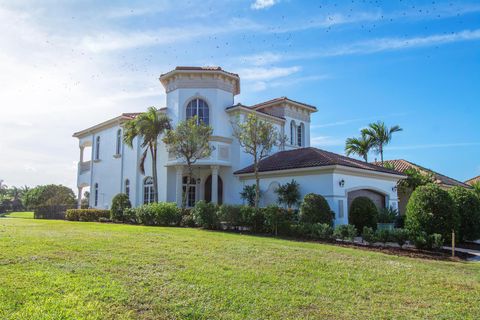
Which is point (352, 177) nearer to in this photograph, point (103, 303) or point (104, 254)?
point (104, 254)

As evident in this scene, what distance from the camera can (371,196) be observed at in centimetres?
2288

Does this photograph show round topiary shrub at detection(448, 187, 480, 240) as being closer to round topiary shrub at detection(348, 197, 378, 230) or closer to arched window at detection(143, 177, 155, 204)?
round topiary shrub at detection(348, 197, 378, 230)

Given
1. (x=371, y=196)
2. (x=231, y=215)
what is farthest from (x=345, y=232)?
(x=371, y=196)

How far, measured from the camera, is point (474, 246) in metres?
16.5

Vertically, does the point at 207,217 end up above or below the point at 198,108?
below

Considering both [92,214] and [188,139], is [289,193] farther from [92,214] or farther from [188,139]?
[92,214]

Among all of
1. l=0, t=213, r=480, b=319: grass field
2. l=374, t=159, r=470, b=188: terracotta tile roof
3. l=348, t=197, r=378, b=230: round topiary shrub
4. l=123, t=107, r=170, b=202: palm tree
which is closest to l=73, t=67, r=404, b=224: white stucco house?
l=348, t=197, r=378, b=230: round topiary shrub

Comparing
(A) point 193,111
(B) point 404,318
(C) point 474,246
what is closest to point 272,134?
(A) point 193,111

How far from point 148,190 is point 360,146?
1878 cm

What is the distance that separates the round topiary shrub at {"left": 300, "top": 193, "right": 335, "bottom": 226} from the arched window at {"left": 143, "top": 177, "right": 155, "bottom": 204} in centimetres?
1233

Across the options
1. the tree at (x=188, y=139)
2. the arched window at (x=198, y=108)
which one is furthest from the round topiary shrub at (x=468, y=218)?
the arched window at (x=198, y=108)

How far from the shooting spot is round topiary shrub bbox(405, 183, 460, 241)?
1405 cm

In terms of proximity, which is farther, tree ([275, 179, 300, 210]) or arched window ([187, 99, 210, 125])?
arched window ([187, 99, 210, 125])

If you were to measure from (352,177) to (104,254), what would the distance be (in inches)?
590
